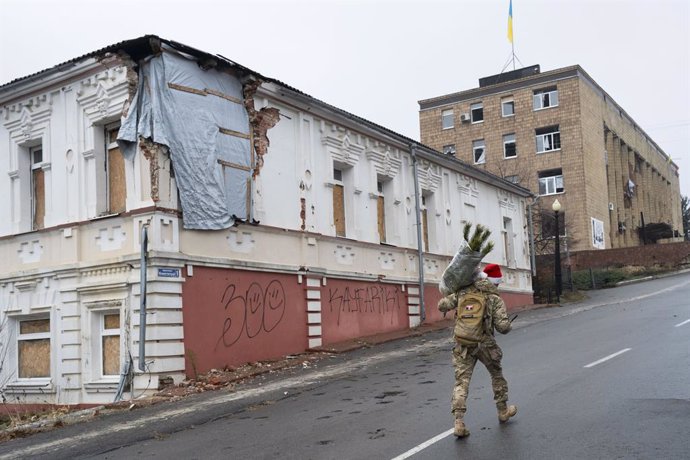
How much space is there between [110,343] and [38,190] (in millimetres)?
5009

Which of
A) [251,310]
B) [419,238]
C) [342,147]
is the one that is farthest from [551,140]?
[251,310]

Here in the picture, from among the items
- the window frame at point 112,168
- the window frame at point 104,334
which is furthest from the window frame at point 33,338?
the window frame at point 112,168

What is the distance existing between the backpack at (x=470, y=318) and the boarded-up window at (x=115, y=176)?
9.94 metres

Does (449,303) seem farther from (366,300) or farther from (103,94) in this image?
(366,300)

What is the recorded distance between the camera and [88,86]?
16.6 meters

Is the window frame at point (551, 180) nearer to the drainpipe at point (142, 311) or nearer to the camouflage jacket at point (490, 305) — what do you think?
the drainpipe at point (142, 311)

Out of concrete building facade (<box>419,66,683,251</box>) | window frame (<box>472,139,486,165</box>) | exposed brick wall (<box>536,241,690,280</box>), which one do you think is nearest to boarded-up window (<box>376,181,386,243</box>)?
concrete building facade (<box>419,66,683,251</box>)

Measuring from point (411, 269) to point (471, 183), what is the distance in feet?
22.9

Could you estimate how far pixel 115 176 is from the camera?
53.8 ft

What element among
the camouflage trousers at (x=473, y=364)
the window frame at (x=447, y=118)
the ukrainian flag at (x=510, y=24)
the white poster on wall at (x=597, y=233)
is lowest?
the camouflage trousers at (x=473, y=364)

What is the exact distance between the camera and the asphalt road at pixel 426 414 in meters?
7.39

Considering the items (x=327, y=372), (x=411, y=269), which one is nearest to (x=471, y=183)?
(x=411, y=269)

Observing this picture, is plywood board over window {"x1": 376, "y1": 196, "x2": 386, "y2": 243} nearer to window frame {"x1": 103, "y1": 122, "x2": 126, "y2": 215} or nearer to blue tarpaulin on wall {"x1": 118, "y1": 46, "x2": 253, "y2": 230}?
blue tarpaulin on wall {"x1": 118, "y1": 46, "x2": 253, "y2": 230}

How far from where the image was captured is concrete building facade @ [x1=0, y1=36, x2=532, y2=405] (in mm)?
15086
